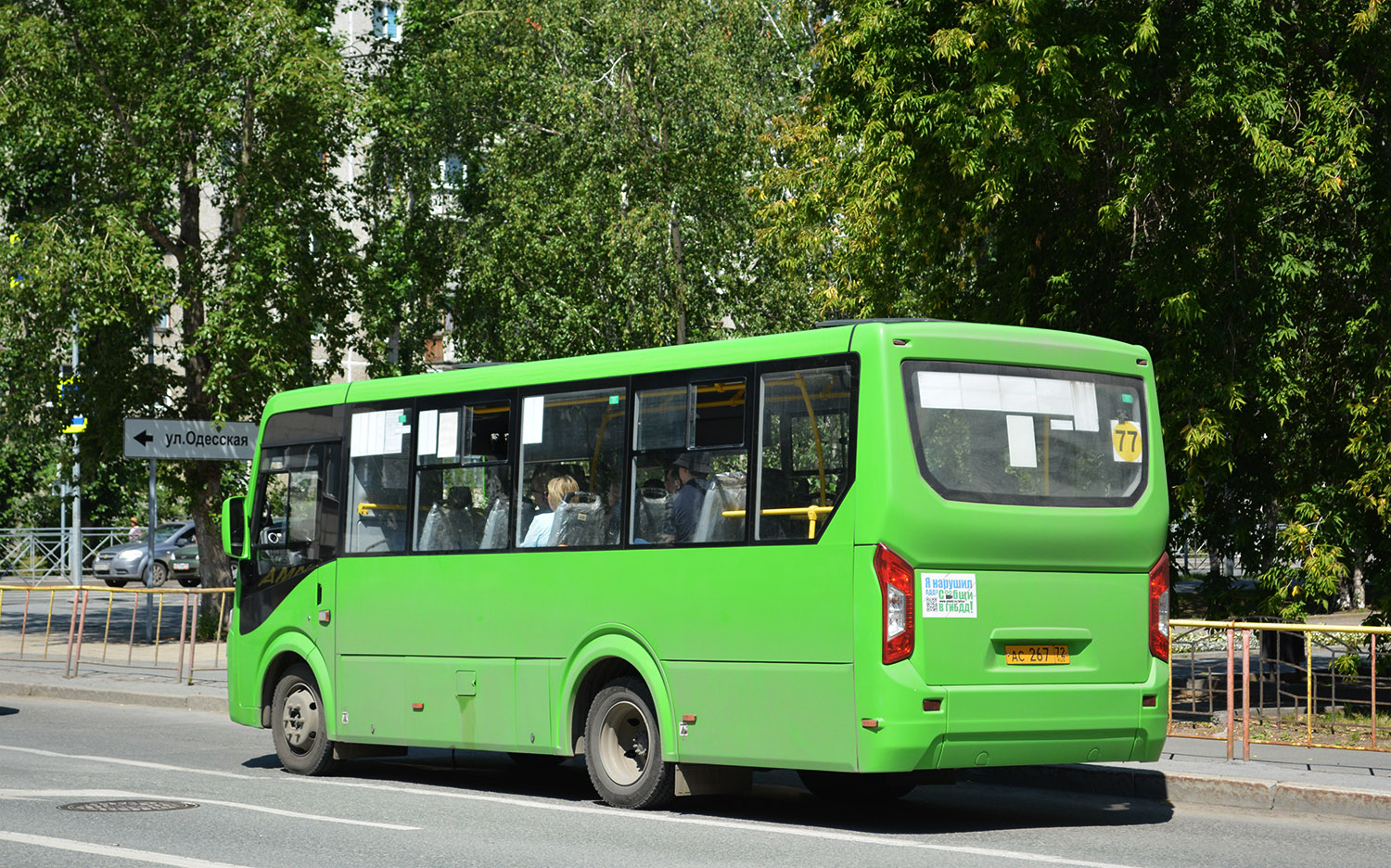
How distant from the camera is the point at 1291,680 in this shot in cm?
1261

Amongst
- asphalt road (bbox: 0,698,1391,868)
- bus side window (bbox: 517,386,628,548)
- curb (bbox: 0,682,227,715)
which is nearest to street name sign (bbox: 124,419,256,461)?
curb (bbox: 0,682,227,715)

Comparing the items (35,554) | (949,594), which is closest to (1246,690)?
(949,594)

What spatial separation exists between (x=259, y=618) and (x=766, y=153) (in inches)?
897

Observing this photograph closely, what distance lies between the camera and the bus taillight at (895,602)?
29.2 ft

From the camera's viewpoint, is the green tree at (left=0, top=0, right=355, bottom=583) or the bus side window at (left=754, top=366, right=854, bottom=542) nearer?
the bus side window at (left=754, top=366, right=854, bottom=542)

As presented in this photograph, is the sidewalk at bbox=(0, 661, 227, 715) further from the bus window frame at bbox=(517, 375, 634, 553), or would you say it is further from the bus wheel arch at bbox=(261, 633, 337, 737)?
the bus window frame at bbox=(517, 375, 634, 553)

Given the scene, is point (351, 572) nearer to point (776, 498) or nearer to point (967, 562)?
point (776, 498)

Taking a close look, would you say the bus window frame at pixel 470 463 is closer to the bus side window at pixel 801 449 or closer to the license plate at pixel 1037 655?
the bus side window at pixel 801 449

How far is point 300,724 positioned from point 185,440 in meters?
11.0

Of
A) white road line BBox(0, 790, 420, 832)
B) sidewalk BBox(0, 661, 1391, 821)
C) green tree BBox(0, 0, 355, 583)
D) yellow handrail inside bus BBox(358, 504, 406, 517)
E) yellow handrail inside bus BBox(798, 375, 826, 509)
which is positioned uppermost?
green tree BBox(0, 0, 355, 583)

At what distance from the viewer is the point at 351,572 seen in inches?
492

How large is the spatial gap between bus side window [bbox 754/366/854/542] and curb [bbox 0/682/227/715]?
34.4ft

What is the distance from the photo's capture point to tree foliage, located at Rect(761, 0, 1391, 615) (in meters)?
14.5

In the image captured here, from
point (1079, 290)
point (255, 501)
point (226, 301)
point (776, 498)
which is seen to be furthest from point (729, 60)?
point (776, 498)
